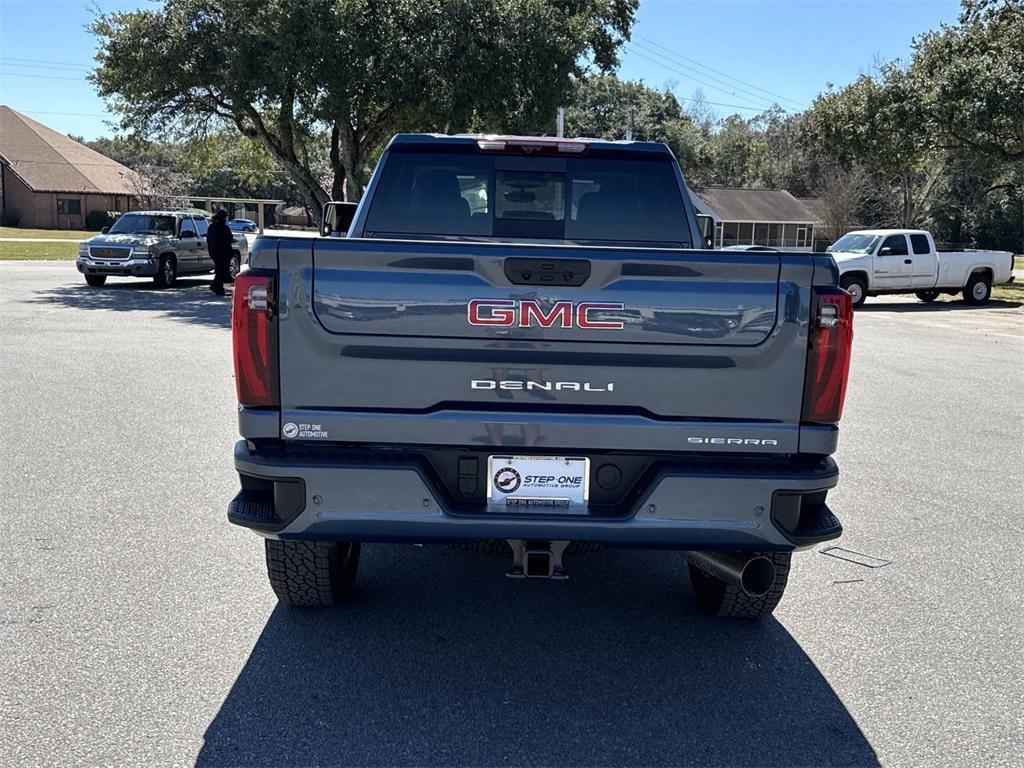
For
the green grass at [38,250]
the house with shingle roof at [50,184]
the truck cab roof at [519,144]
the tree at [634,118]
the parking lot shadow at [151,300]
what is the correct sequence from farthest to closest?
the tree at [634,118] < the house with shingle roof at [50,184] < the green grass at [38,250] < the parking lot shadow at [151,300] < the truck cab roof at [519,144]

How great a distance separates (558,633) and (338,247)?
6.84 feet

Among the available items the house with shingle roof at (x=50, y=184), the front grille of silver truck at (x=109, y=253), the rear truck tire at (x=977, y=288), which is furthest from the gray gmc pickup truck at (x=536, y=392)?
the house with shingle roof at (x=50, y=184)

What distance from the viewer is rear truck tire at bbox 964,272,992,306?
Result: 2680 cm

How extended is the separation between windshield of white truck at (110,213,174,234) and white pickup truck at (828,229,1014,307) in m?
17.0

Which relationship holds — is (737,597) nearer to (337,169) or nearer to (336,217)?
(336,217)

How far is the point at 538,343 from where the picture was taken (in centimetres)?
364

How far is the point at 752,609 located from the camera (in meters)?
4.60

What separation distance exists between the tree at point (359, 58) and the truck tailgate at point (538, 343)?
17526mm

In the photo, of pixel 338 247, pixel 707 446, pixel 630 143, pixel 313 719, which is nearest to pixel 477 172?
pixel 630 143

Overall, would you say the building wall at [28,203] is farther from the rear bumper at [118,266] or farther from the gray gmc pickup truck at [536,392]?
the gray gmc pickup truck at [536,392]

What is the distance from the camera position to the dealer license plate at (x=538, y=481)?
3.74 m

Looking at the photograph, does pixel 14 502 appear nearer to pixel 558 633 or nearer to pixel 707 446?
pixel 558 633

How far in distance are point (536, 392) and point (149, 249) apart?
891 inches

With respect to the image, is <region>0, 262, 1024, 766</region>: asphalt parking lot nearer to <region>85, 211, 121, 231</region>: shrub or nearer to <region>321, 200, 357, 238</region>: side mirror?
<region>321, 200, 357, 238</region>: side mirror
